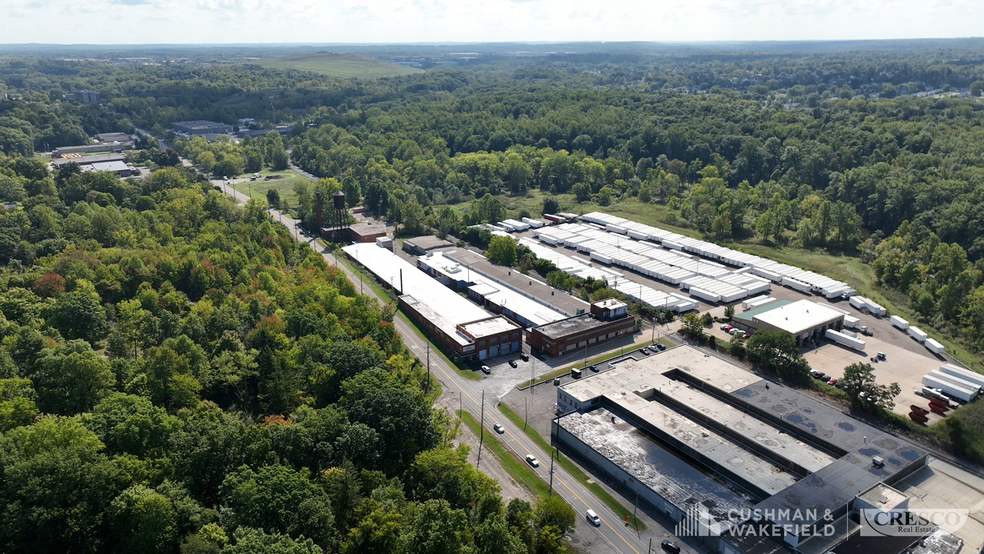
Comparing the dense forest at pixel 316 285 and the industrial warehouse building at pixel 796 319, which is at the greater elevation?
the dense forest at pixel 316 285

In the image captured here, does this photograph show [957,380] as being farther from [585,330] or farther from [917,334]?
[585,330]

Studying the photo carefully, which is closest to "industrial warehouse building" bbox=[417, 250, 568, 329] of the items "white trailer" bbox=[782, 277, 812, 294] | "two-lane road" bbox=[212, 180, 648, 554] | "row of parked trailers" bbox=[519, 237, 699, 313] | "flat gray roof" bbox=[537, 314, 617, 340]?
"flat gray roof" bbox=[537, 314, 617, 340]

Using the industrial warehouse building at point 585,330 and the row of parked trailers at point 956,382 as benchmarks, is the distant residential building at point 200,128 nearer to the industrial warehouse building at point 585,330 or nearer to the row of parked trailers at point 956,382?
the industrial warehouse building at point 585,330

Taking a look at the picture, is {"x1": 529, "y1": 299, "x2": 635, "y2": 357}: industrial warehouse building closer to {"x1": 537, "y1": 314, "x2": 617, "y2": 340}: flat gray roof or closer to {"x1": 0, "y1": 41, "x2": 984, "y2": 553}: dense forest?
{"x1": 537, "y1": 314, "x2": 617, "y2": 340}: flat gray roof

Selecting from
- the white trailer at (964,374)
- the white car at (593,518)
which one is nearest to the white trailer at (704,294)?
the white trailer at (964,374)

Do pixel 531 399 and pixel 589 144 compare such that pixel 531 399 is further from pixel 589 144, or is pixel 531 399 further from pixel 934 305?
pixel 589 144

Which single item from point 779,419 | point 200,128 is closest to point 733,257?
point 779,419
